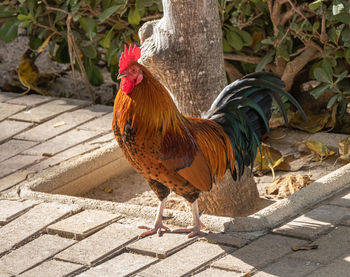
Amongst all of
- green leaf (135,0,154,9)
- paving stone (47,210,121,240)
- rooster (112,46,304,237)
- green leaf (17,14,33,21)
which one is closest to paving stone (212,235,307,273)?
rooster (112,46,304,237)

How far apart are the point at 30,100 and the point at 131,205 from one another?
3176 millimetres

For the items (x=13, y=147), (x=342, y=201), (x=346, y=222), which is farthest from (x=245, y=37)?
(x=346, y=222)

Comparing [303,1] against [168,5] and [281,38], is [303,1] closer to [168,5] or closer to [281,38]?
[281,38]

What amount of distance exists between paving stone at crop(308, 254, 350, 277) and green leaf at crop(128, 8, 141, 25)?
377 cm

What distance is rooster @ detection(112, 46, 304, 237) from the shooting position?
423 cm

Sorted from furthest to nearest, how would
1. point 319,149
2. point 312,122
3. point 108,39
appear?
point 108,39 < point 312,122 < point 319,149

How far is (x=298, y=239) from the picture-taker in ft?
14.3

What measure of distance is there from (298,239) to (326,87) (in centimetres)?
213

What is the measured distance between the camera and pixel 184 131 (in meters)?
4.42

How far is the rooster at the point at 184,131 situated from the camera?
13.9ft

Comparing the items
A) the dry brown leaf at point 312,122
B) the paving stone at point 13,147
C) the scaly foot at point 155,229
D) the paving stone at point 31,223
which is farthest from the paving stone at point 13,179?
the dry brown leaf at point 312,122

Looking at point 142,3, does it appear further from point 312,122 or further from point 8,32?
point 312,122

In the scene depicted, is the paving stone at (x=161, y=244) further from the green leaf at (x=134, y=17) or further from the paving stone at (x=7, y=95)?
the paving stone at (x=7, y=95)

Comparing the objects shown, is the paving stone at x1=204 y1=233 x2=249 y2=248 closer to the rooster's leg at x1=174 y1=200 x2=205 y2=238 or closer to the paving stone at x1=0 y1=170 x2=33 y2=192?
the rooster's leg at x1=174 y1=200 x2=205 y2=238
